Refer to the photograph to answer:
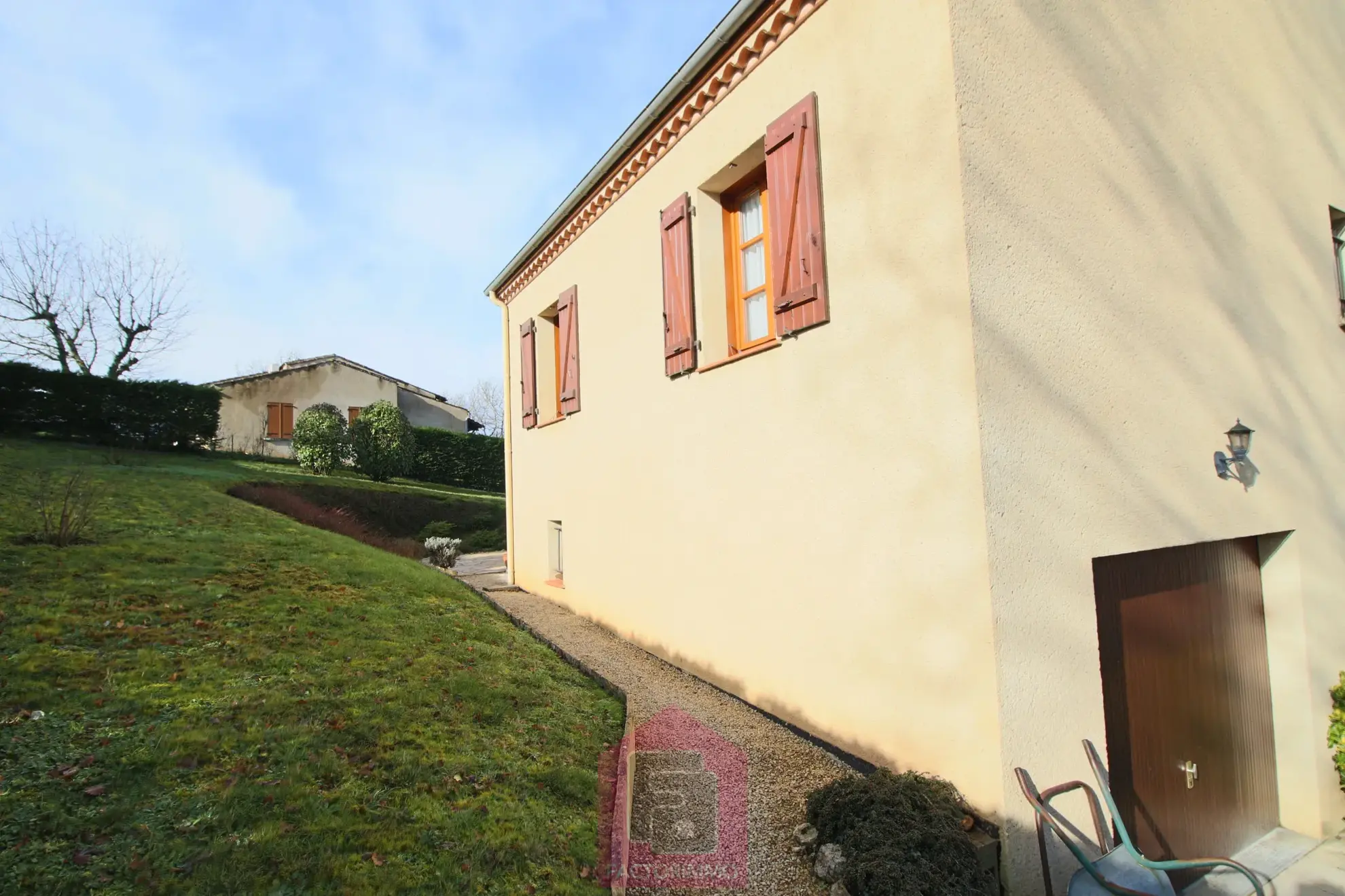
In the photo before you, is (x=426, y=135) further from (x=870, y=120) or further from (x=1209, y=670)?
(x=1209, y=670)

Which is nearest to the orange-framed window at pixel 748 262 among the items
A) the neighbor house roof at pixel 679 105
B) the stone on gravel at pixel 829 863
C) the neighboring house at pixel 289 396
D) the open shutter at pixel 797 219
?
the open shutter at pixel 797 219

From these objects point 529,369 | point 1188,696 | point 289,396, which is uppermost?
point 289,396

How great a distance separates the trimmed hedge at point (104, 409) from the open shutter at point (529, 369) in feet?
43.9

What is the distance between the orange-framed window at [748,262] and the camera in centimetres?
519

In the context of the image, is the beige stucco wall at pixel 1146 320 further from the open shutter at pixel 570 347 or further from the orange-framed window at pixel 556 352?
the orange-framed window at pixel 556 352

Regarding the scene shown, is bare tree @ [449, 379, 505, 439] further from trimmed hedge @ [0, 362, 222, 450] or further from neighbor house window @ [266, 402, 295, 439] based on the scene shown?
trimmed hedge @ [0, 362, 222, 450]

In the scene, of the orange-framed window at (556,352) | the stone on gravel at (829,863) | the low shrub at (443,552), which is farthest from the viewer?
the low shrub at (443,552)

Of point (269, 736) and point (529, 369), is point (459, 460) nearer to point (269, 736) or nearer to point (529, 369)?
point (529, 369)

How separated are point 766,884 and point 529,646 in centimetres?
405

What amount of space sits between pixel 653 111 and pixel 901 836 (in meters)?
5.84

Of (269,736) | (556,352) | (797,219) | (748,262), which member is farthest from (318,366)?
(797,219)

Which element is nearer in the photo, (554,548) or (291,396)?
(554,548)

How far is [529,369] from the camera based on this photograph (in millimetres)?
9766

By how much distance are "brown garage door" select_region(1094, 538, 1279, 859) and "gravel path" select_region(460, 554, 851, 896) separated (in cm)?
168
